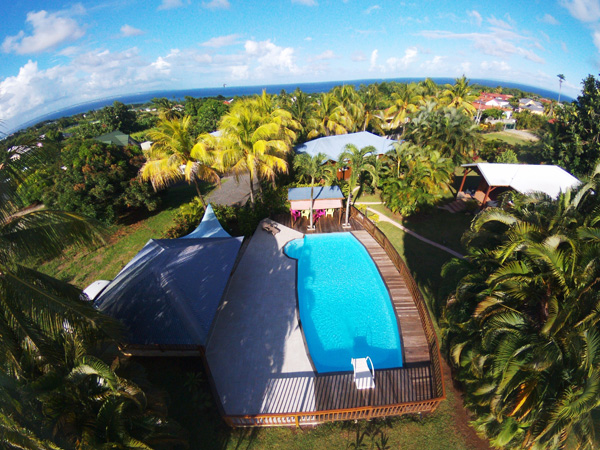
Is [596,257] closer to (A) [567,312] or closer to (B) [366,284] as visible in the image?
(A) [567,312]

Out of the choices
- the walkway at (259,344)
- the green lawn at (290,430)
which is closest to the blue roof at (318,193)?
the walkway at (259,344)

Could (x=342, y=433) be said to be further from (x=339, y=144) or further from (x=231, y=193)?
(x=339, y=144)

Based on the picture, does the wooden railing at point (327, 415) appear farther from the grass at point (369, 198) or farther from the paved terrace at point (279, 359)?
the grass at point (369, 198)

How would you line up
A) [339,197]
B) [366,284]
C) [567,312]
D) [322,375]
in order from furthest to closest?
[339,197] < [366,284] < [322,375] < [567,312]

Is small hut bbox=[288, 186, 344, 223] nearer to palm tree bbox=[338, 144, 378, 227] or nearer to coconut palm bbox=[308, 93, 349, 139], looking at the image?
palm tree bbox=[338, 144, 378, 227]

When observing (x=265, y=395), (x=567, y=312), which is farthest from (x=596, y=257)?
(x=265, y=395)

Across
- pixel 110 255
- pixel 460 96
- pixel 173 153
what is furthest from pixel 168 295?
pixel 460 96
